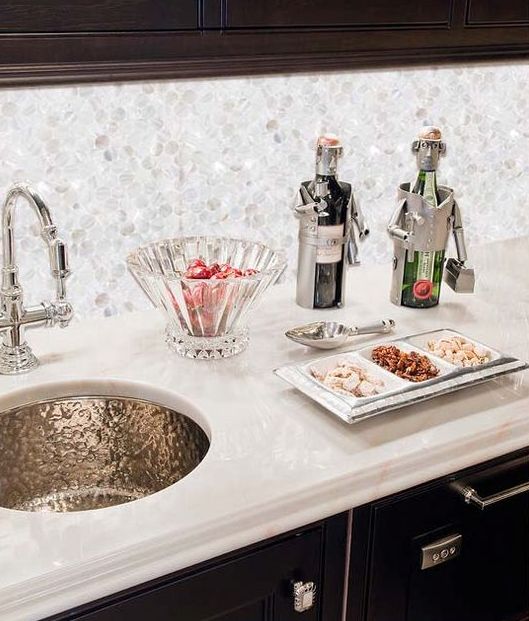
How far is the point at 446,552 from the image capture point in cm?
134

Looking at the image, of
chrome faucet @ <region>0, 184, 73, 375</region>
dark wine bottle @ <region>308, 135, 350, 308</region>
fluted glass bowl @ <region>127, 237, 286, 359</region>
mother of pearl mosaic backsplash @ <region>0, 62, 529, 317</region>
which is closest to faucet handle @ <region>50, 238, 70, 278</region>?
chrome faucet @ <region>0, 184, 73, 375</region>

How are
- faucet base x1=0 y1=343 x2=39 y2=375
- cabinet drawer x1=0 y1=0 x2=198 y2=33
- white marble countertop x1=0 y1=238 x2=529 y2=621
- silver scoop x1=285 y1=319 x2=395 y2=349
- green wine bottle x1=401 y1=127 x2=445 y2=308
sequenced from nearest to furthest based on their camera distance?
white marble countertop x1=0 y1=238 x2=529 y2=621 → cabinet drawer x1=0 y1=0 x2=198 y2=33 → faucet base x1=0 y1=343 x2=39 y2=375 → silver scoop x1=285 y1=319 x2=395 y2=349 → green wine bottle x1=401 y1=127 x2=445 y2=308

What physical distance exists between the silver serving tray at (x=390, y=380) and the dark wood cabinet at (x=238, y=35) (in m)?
0.47

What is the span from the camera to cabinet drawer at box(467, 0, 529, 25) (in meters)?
1.58

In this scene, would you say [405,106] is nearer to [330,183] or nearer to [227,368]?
[330,183]

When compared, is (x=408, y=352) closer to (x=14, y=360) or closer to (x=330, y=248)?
(x=330, y=248)

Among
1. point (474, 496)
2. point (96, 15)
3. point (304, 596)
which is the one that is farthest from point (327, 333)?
point (96, 15)

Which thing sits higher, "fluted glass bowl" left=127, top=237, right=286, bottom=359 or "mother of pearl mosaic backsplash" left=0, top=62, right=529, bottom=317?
"mother of pearl mosaic backsplash" left=0, top=62, right=529, bottom=317

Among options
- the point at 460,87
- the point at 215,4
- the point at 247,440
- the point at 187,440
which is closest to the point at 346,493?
the point at 247,440

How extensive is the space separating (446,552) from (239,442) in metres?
0.36

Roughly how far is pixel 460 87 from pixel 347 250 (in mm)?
596

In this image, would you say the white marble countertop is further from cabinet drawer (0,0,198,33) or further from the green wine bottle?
cabinet drawer (0,0,198,33)

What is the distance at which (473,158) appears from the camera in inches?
83.4

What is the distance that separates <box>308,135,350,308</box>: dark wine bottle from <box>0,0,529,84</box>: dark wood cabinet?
163mm
